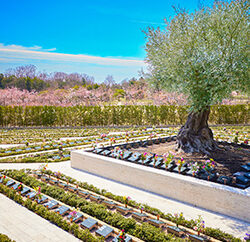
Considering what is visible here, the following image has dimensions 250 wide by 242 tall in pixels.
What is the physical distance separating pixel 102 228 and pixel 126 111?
14036mm

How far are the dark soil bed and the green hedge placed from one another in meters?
9.30

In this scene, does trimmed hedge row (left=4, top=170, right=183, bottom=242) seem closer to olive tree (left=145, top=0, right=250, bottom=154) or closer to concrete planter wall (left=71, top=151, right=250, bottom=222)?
concrete planter wall (left=71, top=151, right=250, bottom=222)

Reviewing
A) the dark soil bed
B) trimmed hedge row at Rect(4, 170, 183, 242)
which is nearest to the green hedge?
the dark soil bed

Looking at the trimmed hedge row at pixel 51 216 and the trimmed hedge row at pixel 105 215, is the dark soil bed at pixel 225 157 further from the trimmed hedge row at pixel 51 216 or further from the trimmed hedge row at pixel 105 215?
the trimmed hedge row at pixel 51 216

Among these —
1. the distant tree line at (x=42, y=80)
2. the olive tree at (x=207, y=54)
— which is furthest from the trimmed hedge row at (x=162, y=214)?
the distant tree line at (x=42, y=80)

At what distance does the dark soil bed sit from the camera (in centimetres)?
589

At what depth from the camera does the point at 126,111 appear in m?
17.5

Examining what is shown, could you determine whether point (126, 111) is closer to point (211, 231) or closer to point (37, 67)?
point (211, 231)

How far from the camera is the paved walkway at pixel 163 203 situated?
3955 millimetres

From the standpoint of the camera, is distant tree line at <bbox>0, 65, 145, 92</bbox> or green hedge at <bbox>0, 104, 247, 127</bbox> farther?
distant tree line at <bbox>0, 65, 145, 92</bbox>

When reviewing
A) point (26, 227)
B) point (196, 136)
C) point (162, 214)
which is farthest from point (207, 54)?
point (26, 227)

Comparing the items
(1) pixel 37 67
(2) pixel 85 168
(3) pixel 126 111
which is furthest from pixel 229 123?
(1) pixel 37 67

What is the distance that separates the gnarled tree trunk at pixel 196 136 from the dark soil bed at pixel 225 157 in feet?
0.86

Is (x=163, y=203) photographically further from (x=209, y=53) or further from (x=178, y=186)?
(x=209, y=53)
